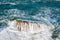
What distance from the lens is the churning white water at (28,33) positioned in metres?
8.98

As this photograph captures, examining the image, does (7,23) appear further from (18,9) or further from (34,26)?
(18,9)

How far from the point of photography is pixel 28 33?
920 cm

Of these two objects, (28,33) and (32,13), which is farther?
(32,13)

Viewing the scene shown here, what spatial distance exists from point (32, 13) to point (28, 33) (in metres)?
2.39

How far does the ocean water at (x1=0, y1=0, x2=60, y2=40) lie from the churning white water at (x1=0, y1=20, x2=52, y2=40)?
0.11 feet

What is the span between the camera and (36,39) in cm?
893

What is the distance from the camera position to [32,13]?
1148 cm

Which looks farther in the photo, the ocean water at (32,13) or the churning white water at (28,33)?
the ocean water at (32,13)

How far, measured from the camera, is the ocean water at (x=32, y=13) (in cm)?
955

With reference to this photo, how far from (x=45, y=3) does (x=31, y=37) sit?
4478 mm

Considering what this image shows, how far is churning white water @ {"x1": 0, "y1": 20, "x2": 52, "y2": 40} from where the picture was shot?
29.5 feet

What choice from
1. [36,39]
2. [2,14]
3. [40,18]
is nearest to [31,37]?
[36,39]

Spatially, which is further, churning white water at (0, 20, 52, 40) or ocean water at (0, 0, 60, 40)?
ocean water at (0, 0, 60, 40)

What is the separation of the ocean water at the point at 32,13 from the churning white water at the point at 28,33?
0.11 ft
